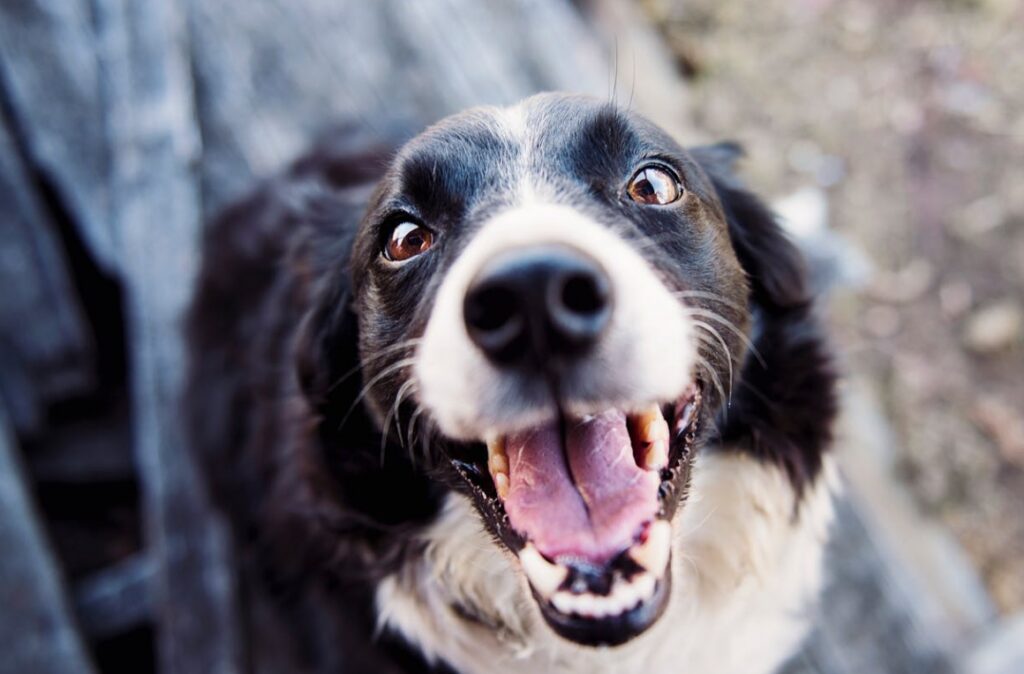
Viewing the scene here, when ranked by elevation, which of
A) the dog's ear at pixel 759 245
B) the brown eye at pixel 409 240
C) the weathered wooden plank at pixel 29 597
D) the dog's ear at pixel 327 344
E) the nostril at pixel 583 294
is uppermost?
the nostril at pixel 583 294

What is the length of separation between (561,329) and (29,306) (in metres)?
1.77

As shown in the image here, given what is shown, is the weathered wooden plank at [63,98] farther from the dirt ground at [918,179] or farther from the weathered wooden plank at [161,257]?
the dirt ground at [918,179]

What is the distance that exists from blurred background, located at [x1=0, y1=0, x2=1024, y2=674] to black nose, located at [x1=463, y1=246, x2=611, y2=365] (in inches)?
31.0

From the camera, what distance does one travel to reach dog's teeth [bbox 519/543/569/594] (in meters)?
1.31

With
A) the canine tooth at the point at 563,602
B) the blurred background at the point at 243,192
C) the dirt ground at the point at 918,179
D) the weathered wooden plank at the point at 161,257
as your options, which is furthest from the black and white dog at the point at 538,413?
the dirt ground at the point at 918,179

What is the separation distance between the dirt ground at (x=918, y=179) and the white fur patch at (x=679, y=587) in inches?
56.0

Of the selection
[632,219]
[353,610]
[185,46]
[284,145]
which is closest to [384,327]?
[632,219]

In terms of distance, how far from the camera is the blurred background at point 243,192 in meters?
2.26

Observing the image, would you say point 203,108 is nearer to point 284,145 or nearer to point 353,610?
point 284,145

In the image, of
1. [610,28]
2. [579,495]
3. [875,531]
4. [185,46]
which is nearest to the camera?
[579,495]

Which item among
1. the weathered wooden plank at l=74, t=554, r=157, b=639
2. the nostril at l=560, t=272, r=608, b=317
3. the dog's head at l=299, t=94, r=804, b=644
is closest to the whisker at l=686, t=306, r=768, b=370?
the dog's head at l=299, t=94, r=804, b=644

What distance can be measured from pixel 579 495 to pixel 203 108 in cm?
193

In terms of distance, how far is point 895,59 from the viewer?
156 inches

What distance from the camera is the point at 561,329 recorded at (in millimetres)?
1158
